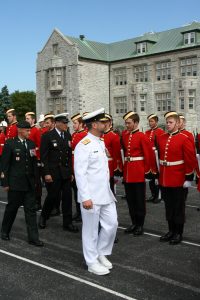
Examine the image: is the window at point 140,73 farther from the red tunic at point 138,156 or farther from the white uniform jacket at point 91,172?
the white uniform jacket at point 91,172

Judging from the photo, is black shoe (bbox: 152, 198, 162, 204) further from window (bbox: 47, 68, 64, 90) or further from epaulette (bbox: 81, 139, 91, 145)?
window (bbox: 47, 68, 64, 90)

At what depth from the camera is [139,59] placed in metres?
44.8

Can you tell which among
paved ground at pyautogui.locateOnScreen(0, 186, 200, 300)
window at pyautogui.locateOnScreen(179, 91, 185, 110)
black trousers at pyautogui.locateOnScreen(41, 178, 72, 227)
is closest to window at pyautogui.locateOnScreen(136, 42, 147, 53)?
window at pyautogui.locateOnScreen(179, 91, 185, 110)

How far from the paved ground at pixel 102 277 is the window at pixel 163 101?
34.8 metres

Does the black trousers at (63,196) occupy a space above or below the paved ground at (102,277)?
above

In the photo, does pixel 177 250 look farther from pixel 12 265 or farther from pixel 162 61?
pixel 162 61

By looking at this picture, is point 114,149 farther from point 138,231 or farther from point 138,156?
point 138,231

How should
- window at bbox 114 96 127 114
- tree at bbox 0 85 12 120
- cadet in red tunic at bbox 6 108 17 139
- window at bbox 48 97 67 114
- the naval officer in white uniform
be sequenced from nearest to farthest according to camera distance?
the naval officer in white uniform
cadet in red tunic at bbox 6 108 17 139
window at bbox 114 96 127 114
window at bbox 48 97 67 114
tree at bbox 0 85 12 120

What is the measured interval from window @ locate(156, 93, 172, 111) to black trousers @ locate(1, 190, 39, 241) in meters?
35.9

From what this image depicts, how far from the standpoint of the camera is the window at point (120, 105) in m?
46.3

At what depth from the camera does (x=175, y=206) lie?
24.1 feet

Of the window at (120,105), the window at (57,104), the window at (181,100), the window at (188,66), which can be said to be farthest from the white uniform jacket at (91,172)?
the window at (57,104)

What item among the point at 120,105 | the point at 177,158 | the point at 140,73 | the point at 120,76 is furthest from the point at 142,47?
the point at 177,158

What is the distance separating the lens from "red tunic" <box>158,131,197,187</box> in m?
7.18
